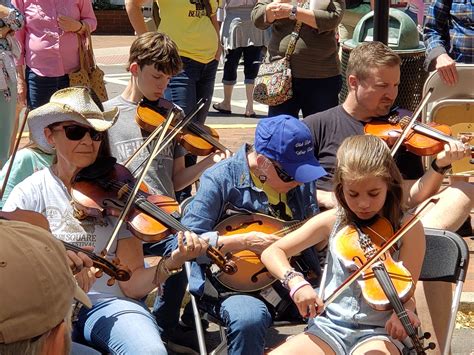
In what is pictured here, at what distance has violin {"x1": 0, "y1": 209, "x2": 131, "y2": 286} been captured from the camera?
117 inches

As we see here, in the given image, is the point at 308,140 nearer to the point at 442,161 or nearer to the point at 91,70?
the point at 442,161

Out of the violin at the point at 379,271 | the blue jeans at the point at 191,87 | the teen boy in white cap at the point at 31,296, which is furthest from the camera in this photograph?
the blue jeans at the point at 191,87

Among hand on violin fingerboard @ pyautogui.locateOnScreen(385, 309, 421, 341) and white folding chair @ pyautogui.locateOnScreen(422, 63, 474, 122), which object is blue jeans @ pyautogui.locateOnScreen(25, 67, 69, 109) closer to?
white folding chair @ pyautogui.locateOnScreen(422, 63, 474, 122)

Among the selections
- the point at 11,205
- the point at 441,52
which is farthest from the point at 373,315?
the point at 441,52

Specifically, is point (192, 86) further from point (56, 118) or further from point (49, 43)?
point (56, 118)

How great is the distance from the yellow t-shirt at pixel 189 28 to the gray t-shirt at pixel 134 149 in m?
1.32

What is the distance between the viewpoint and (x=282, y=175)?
3502mm

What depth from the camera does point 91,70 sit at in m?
5.52

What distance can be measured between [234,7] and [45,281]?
26.5 feet

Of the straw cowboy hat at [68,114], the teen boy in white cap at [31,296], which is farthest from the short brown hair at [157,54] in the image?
the teen boy in white cap at [31,296]

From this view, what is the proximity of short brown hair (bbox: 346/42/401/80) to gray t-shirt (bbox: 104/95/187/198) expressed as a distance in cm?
90

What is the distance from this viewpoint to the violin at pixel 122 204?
3.26 m

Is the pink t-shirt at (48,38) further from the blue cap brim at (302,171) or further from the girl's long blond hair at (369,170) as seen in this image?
the girl's long blond hair at (369,170)

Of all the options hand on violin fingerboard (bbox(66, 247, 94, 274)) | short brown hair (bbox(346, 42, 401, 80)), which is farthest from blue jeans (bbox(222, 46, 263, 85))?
hand on violin fingerboard (bbox(66, 247, 94, 274))
